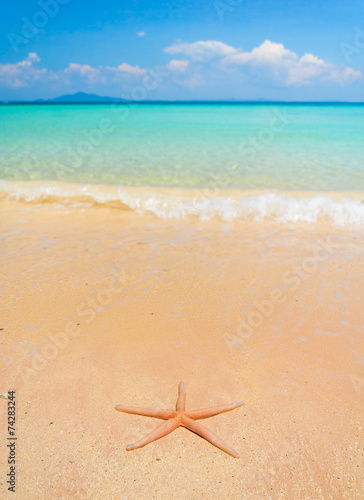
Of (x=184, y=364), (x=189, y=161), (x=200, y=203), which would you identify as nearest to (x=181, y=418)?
(x=184, y=364)

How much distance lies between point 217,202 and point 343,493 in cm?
612

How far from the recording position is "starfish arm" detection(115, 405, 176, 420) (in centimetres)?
247

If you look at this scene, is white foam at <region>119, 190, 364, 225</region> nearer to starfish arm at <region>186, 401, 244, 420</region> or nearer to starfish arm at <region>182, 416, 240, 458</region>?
starfish arm at <region>186, 401, 244, 420</region>

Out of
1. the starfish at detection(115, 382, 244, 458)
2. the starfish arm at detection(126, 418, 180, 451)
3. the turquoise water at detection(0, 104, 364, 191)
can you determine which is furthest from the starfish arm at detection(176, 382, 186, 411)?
the turquoise water at detection(0, 104, 364, 191)

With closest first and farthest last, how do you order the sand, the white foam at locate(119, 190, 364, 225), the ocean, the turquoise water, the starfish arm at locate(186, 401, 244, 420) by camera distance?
the sand, the starfish arm at locate(186, 401, 244, 420), the white foam at locate(119, 190, 364, 225), the ocean, the turquoise water

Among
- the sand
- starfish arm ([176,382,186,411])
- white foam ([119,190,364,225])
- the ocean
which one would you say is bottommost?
the sand

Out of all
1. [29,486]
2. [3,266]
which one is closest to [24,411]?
[29,486]

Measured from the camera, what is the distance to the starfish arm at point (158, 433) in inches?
91.0

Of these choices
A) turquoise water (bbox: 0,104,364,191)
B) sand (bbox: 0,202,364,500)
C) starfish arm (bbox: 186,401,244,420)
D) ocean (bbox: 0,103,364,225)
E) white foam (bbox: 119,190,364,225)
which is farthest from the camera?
turquoise water (bbox: 0,104,364,191)

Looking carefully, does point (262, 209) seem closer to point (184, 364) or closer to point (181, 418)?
point (184, 364)

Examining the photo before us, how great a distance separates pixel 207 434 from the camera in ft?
7.72

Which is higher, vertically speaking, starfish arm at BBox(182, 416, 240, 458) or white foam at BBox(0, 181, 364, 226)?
white foam at BBox(0, 181, 364, 226)

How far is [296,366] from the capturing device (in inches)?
124

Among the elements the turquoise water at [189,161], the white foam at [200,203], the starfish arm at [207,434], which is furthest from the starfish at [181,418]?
the turquoise water at [189,161]
